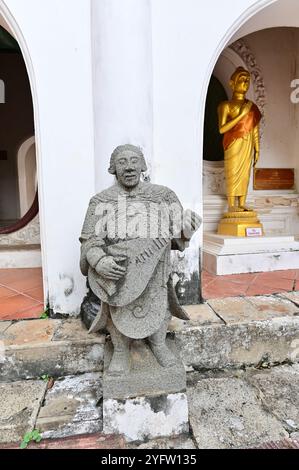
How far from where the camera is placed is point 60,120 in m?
2.07

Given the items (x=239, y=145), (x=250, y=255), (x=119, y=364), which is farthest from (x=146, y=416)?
(x=239, y=145)

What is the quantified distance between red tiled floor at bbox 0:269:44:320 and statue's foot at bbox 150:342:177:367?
1115 mm

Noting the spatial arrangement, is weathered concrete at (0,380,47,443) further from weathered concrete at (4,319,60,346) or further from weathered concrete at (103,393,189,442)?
weathered concrete at (103,393,189,442)

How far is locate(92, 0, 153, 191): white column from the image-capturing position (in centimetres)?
193

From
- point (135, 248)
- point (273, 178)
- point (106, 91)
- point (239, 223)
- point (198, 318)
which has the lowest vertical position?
point (198, 318)

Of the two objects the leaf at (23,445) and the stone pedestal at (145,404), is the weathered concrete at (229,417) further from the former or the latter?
the leaf at (23,445)

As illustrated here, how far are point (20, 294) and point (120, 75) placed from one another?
2043 millimetres

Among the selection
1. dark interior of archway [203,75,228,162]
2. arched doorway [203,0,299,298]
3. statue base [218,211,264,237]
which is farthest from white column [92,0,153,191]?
dark interior of archway [203,75,228,162]

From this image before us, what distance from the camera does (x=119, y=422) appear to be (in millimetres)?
1456

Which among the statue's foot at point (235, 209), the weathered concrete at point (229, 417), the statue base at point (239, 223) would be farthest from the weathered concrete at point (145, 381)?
the statue's foot at point (235, 209)

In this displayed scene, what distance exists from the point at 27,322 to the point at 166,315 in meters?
1.16

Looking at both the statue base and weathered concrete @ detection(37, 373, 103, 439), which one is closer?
weathered concrete @ detection(37, 373, 103, 439)

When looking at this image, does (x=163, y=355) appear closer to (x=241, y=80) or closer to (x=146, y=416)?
(x=146, y=416)
